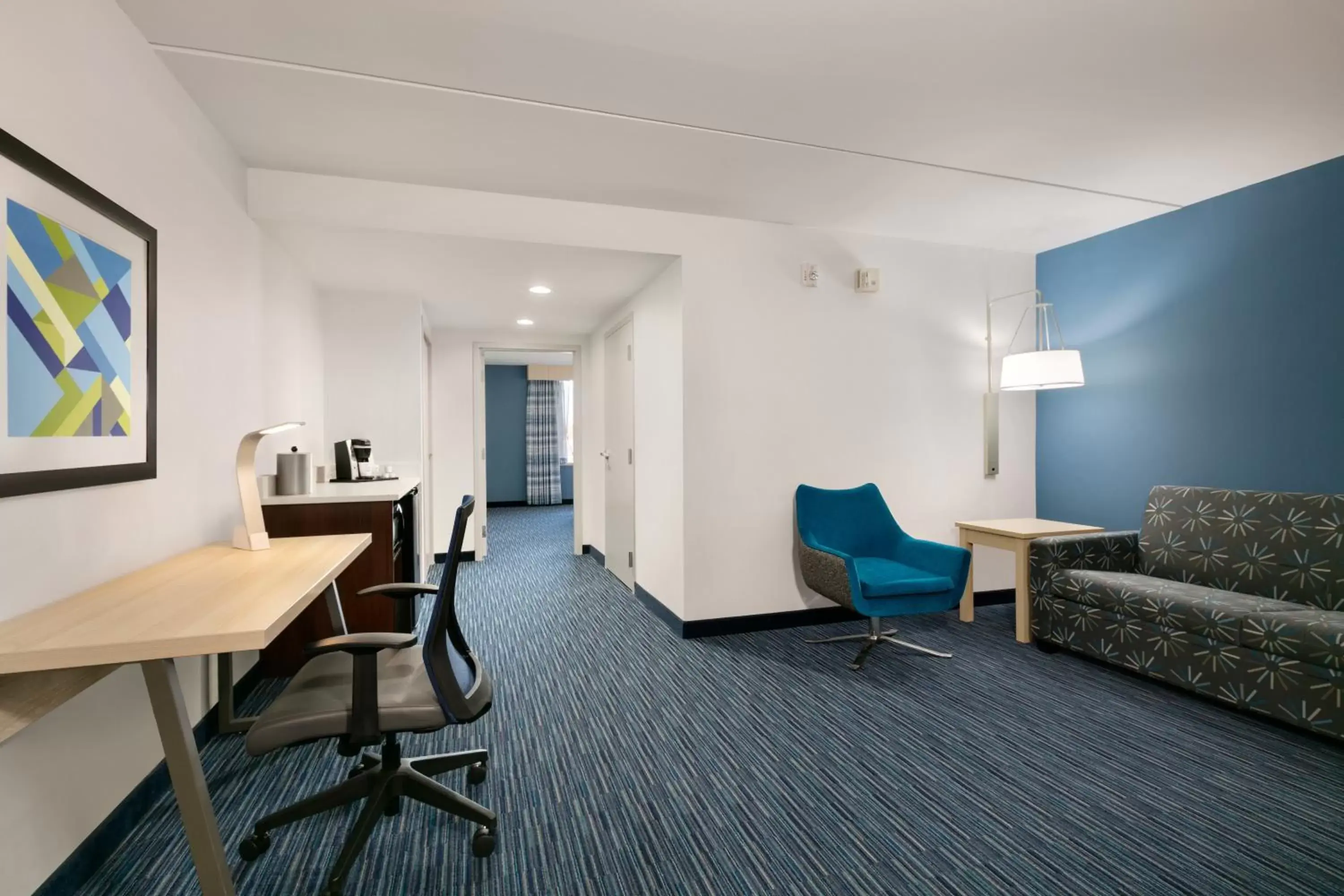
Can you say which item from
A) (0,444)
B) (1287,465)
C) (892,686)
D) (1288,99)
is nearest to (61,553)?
(0,444)

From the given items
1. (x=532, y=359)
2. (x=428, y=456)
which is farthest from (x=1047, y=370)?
(x=532, y=359)

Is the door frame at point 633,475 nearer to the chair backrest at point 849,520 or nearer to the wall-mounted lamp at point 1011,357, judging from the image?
the chair backrest at point 849,520

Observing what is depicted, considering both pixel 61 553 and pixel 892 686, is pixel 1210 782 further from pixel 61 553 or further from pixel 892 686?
pixel 61 553

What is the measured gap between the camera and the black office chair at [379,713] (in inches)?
60.8

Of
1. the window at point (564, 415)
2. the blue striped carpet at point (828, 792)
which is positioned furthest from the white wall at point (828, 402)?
the window at point (564, 415)

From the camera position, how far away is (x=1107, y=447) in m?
3.96

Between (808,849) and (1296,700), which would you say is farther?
(1296,700)

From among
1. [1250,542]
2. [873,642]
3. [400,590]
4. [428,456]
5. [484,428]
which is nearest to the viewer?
[400,590]

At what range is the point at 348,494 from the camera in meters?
3.07

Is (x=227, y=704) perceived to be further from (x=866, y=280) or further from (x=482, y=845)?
(x=866, y=280)

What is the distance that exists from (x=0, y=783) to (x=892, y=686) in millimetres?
2962

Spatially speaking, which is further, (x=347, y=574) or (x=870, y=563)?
(x=870, y=563)

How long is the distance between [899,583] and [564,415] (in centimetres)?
764

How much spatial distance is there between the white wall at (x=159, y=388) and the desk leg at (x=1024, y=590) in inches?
151
